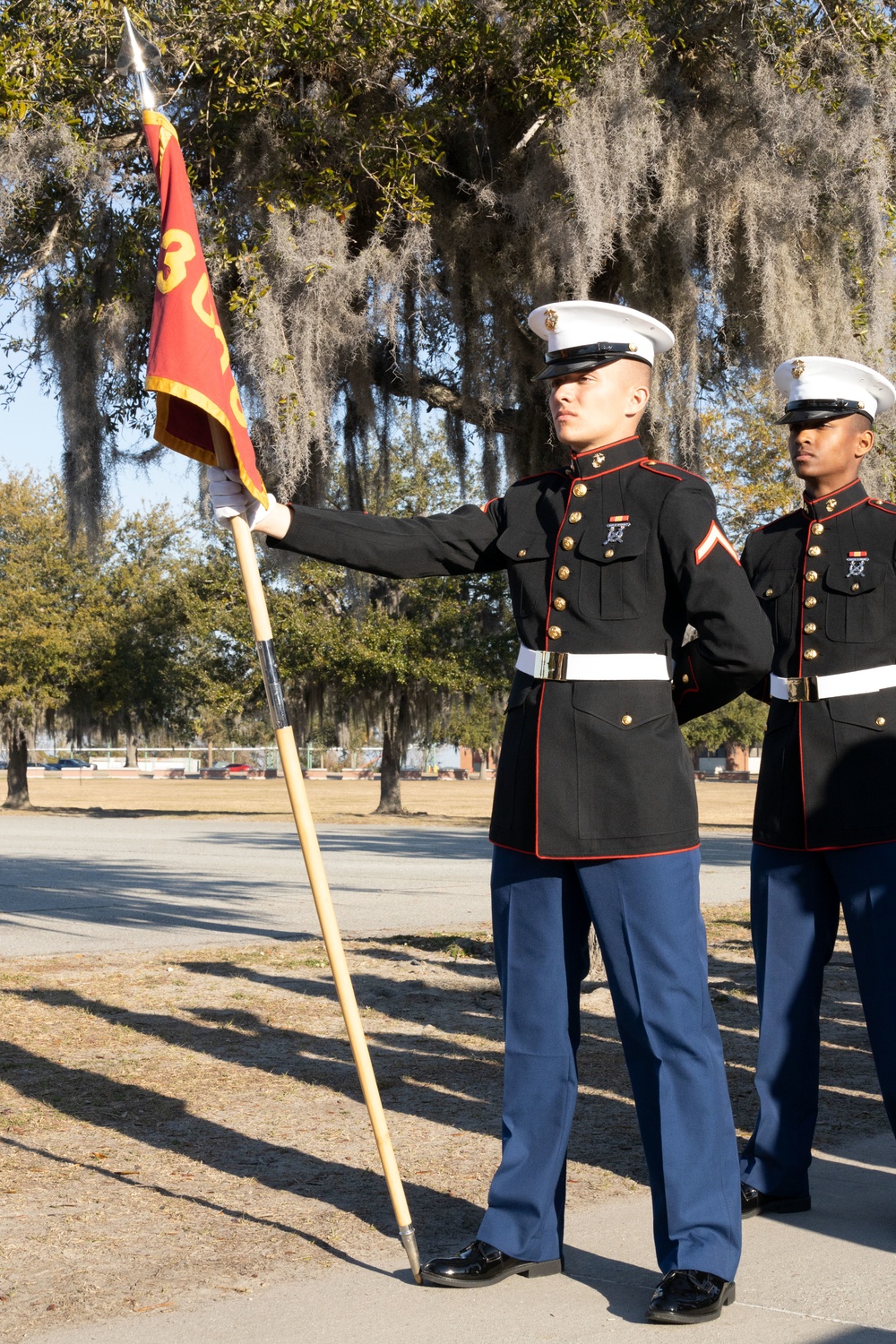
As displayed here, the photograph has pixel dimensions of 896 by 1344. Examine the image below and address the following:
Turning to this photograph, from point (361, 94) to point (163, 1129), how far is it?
16.6 ft

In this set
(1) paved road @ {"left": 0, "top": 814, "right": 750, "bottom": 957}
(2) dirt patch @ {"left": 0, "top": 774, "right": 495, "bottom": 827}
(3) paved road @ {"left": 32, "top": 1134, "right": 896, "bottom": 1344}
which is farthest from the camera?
(2) dirt patch @ {"left": 0, "top": 774, "right": 495, "bottom": 827}

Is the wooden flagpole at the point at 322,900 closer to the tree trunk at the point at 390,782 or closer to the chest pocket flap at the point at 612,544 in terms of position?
the chest pocket flap at the point at 612,544

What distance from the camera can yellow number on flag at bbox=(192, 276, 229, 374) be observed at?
11.8ft

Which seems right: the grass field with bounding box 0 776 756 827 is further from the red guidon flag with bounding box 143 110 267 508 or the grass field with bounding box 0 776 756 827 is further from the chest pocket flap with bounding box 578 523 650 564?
the chest pocket flap with bounding box 578 523 650 564

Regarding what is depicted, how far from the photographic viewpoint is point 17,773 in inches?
1427

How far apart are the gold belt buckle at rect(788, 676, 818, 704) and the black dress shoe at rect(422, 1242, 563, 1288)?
168cm

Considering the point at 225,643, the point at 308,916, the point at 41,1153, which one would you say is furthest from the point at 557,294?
the point at 225,643

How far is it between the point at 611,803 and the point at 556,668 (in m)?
0.35

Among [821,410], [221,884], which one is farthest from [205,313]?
[221,884]

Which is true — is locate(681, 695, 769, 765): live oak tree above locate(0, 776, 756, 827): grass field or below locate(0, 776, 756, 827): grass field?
above

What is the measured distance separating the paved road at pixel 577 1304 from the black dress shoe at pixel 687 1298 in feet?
0.12

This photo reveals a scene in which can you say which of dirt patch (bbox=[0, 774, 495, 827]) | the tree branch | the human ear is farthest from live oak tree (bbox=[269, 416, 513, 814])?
the human ear

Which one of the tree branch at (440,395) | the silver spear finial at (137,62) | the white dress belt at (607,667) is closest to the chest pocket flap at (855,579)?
the white dress belt at (607,667)

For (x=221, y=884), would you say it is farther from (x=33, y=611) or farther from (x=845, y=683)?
(x=33, y=611)
